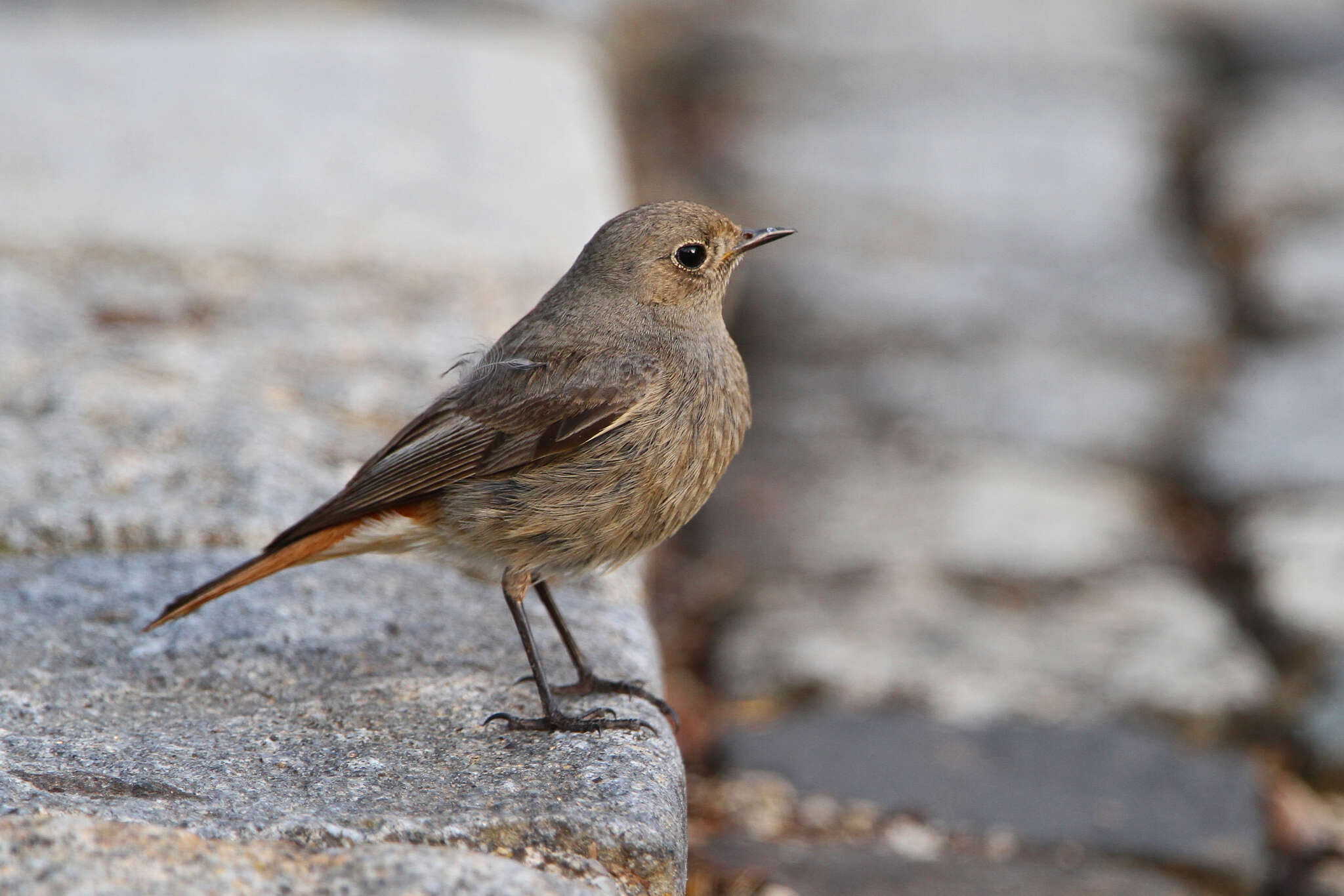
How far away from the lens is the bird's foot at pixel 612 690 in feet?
9.55

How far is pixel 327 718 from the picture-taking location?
266 centimetres

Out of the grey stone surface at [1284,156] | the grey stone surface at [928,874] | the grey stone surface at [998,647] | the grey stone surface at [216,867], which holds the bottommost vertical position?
the grey stone surface at [928,874]

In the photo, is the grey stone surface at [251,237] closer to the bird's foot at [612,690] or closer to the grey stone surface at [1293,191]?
the bird's foot at [612,690]

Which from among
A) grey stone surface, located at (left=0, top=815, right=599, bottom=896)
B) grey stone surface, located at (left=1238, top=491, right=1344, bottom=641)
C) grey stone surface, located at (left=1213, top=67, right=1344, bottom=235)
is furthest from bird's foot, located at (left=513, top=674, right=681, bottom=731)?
grey stone surface, located at (left=1213, top=67, right=1344, bottom=235)

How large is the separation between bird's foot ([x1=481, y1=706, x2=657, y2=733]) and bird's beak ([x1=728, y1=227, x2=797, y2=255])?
132 cm

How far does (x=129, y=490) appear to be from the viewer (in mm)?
3369

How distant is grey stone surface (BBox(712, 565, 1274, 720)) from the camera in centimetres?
376

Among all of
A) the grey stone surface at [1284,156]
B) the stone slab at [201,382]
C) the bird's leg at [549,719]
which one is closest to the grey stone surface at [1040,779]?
the bird's leg at [549,719]

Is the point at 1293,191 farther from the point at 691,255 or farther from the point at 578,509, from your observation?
the point at 578,509

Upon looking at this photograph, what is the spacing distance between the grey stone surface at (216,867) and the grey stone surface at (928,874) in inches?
41.0

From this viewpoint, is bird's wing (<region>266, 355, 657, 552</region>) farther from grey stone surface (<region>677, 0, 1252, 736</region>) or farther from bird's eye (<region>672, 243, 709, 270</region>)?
grey stone surface (<region>677, 0, 1252, 736</region>)

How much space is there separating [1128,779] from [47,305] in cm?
327

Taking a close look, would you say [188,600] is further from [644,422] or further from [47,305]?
[47,305]

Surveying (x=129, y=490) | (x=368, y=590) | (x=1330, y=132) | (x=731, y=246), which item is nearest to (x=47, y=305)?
(x=129, y=490)
